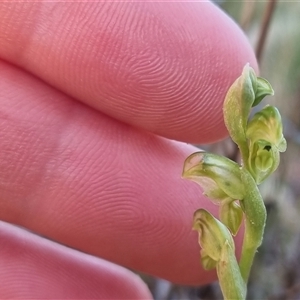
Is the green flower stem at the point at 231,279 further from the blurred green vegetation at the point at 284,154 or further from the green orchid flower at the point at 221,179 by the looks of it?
the blurred green vegetation at the point at 284,154

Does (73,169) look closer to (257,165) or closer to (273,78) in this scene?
(257,165)

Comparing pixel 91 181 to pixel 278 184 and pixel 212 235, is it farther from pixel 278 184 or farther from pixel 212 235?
Result: pixel 278 184

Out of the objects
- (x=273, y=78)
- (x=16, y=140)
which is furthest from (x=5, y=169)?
(x=273, y=78)

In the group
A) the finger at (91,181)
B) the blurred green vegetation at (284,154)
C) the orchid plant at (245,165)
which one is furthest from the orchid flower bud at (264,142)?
the blurred green vegetation at (284,154)

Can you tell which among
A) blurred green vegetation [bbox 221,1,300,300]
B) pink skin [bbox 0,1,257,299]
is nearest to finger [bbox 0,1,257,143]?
pink skin [bbox 0,1,257,299]

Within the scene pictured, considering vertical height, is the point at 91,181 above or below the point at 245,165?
below

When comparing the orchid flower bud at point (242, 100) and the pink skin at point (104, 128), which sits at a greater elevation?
the orchid flower bud at point (242, 100)

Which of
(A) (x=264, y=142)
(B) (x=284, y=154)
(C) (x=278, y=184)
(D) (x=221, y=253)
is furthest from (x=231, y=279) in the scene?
(B) (x=284, y=154)
